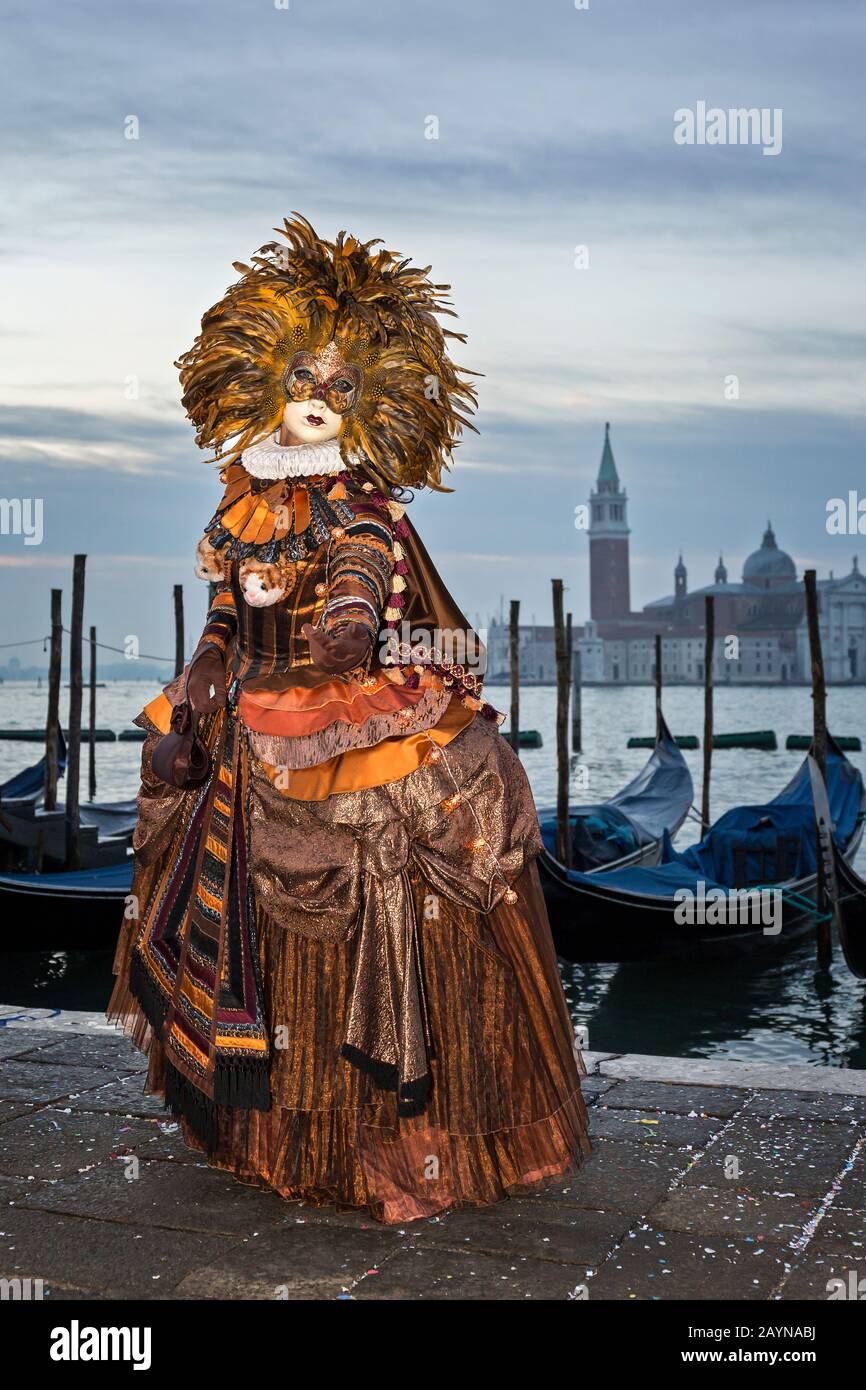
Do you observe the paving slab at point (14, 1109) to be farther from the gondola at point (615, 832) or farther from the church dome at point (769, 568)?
the church dome at point (769, 568)

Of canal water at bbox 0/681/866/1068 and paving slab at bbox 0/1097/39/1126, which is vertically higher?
paving slab at bbox 0/1097/39/1126

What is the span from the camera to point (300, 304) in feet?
9.69

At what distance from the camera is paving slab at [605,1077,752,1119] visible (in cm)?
338

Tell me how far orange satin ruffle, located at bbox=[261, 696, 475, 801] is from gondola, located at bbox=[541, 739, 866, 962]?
19.1 feet

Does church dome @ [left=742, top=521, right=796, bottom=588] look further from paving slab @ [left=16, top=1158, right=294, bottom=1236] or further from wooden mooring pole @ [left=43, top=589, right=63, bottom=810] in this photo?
paving slab @ [left=16, top=1158, right=294, bottom=1236]

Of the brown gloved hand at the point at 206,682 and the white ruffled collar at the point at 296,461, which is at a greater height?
the white ruffled collar at the point at 296,461

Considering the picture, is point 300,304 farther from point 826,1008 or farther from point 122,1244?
point 826,1008

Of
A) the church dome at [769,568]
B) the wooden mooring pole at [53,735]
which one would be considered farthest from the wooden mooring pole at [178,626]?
the church dome at [769,568]

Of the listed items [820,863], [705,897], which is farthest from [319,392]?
[820,863]

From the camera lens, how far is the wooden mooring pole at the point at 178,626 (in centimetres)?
1629

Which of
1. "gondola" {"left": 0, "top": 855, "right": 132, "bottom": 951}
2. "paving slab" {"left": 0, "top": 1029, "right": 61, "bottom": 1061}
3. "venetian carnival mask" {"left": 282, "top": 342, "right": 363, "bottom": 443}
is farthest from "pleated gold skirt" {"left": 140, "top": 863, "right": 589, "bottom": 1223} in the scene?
"gondola" {"left": 0, "top": 855, "right": 132, "bottom": 951}

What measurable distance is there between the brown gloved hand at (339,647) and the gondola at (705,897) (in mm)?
5996
